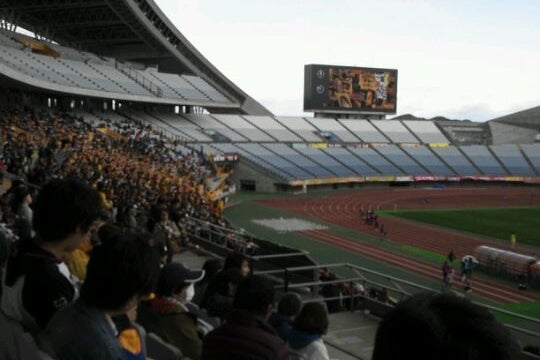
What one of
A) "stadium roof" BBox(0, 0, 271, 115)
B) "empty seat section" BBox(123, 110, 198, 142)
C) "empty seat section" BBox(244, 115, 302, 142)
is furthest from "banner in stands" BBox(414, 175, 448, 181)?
"empty seat section" BBox(123, 110, 198, 142)

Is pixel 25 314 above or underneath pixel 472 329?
underneath

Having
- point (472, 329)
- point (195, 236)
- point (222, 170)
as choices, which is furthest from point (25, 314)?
point (222, 170)

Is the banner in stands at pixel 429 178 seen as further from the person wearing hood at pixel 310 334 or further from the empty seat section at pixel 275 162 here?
the person wearing hood at pixel 310 334

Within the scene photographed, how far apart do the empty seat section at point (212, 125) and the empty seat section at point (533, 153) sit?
3267 centimetres

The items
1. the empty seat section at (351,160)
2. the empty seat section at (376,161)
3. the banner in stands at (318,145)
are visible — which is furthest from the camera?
the banner in stands at (318,145)

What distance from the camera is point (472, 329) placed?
1.37 meters

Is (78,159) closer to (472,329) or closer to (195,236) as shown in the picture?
(195,236)

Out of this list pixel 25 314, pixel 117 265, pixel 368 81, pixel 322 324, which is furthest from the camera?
pixel 368 81

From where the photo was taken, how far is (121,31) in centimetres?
5684

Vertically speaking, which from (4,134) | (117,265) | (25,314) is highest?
(4,134)

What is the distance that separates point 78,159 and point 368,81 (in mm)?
52463

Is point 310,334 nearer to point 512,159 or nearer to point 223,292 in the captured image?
point 223,292

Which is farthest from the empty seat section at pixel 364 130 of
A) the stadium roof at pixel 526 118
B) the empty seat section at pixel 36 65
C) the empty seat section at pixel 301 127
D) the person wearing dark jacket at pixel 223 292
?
the person wearing dark jacket at pixel 223 292

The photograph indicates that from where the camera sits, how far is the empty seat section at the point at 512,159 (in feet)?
213
